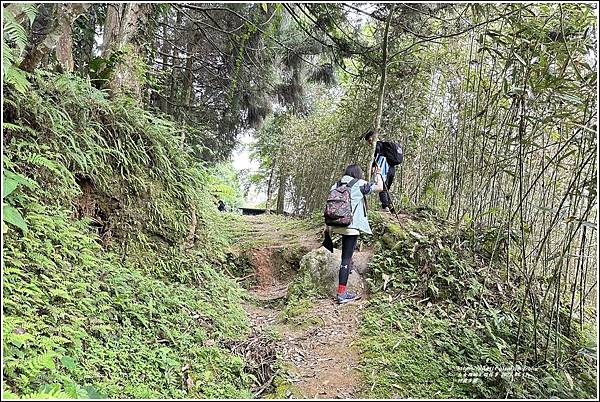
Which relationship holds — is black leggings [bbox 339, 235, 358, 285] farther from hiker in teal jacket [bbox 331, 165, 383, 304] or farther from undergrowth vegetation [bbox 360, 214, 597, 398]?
undergrowth vegetation [bbox 360, 214, 597, 398]

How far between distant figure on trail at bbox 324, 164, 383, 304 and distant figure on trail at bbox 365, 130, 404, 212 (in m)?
1.03

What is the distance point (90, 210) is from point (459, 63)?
16.4 ft

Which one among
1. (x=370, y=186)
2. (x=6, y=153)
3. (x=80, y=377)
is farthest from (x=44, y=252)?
(x=370, y=186)

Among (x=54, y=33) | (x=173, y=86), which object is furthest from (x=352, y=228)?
Result: (x=173, y=86)

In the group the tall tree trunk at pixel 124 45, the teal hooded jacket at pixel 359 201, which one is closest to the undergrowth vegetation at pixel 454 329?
the teal hooded jacket at pixel 359 201

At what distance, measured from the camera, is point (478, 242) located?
16.9 feet

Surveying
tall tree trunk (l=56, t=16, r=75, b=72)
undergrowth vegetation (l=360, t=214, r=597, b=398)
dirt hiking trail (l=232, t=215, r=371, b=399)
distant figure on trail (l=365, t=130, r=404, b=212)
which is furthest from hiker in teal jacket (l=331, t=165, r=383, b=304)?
tall tree trunk (l=56, t=16, r=75, b=72)

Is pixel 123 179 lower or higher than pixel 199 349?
higher

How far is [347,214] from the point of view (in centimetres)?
438

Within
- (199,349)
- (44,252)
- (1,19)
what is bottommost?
(199,349)

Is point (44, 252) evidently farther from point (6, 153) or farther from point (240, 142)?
point (240, 142)

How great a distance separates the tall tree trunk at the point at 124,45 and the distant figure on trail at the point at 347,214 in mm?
2572

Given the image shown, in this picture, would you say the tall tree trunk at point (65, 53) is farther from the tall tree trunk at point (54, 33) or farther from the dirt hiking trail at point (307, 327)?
the dirt hiking trail at point (307, 327)

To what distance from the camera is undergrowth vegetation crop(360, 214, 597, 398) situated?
10.1ft
